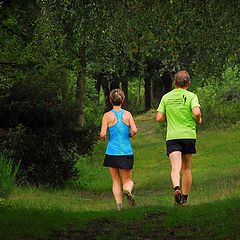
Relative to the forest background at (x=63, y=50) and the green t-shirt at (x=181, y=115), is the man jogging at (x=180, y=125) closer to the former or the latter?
the green t-shirt at (x=181, y=115)

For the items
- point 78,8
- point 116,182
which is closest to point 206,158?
point 78,8

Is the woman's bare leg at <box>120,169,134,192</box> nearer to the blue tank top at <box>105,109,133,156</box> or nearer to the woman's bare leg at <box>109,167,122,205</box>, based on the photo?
the woman's bare leg at <box>109,167,122,205</box>

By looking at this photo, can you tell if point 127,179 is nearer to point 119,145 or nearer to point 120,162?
point 120,162

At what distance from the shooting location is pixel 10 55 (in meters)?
21.9

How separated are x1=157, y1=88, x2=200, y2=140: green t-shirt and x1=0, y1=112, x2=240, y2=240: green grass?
1.13 m

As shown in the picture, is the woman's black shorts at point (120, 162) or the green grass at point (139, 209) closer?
the green grass at point (139, 209)

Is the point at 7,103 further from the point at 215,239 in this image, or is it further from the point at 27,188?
the point at 215,239

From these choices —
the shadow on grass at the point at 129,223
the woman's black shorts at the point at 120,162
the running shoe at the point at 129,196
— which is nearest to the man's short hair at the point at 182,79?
the woman's black shorts at the point at 120,162

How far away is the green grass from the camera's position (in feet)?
29.9

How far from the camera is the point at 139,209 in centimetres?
1091

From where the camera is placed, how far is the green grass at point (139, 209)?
29.9 ft

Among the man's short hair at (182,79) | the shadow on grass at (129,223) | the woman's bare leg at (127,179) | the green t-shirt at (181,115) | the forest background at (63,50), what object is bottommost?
the shadow on grass at (129,223)

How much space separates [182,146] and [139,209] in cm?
166

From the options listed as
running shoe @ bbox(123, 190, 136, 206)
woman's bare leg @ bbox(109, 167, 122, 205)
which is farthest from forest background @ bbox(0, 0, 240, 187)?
running shoe @ bbox(123, 190, 136, 206)
